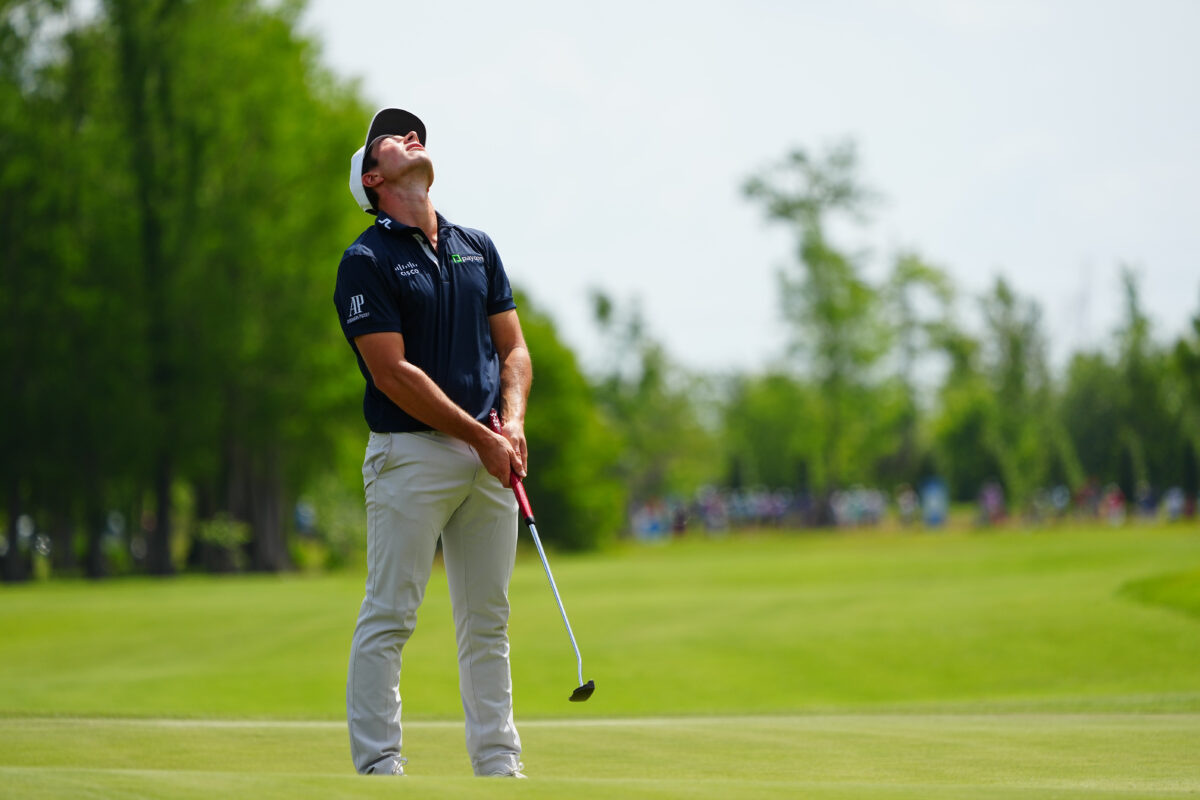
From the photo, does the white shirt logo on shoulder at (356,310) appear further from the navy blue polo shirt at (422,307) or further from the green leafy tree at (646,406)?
the green leafy tree at (646,406)

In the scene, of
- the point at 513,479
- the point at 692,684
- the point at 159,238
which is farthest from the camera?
the point at 159,238

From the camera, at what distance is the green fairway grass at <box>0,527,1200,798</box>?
17.3 feet

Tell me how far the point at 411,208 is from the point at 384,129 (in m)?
0.38

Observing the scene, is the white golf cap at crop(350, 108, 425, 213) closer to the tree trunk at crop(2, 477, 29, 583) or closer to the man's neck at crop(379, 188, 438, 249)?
the man's neck at crop(379, 188, 438, 249)

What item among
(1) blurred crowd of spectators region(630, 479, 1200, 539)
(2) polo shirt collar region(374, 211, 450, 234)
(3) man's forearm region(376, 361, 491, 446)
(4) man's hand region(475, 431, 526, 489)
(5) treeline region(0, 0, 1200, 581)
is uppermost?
(5) treeline region(0, 0, 1200, 581)

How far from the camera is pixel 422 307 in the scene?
17.5 feet

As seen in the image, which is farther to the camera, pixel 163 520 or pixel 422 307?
pixel 163 520

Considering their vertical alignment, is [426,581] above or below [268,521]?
below

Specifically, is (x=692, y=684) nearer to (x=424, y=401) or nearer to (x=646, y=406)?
(x=424, y=401)

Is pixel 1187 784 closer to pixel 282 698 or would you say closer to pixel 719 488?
pixel 282 698

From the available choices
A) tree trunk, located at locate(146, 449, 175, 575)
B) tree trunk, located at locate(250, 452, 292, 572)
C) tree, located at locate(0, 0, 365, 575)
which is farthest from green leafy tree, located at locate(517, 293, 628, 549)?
tree trunk, located at locate(146, 449, 175, 575)

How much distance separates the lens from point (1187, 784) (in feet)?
16.4

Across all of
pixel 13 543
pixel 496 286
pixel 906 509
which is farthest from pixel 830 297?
pixel 496 286

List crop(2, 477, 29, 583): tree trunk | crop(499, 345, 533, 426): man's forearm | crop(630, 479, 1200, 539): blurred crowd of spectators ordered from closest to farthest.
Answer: crop(499, 345, 533, 426): man's forearm, crop(2, 477, 29, 583): tree trunk, crop(630, 479, 1200, 539): blurred crowd of spectators
